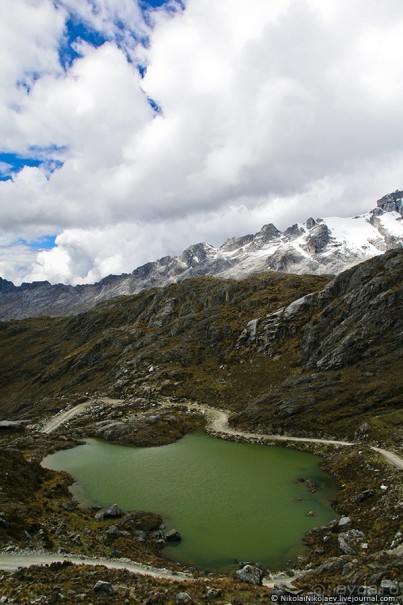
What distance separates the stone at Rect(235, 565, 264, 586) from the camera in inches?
1180

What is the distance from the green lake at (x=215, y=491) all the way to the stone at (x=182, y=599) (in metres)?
10.6

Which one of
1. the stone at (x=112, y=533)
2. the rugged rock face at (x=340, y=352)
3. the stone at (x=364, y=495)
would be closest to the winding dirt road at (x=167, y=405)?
the rugged rock face at (x=340, y=352)

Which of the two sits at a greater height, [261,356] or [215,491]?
[261,356]

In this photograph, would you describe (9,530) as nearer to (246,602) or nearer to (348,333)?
(246,602)

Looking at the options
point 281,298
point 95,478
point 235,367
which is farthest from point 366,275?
point 95,478

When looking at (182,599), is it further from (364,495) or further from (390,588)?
(364,495)

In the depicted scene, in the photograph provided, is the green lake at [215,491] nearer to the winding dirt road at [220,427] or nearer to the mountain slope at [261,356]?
the winding dirt road at [220,427]

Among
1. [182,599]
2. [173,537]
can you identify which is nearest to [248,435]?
[173,537]

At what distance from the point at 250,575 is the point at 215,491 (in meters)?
21.1

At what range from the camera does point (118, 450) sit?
74.4 m

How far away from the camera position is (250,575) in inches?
1194

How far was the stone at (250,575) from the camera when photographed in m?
30.0

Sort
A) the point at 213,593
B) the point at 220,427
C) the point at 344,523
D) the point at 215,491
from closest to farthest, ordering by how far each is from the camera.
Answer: the point at 213,593 < the point at 344,523 < the point at 215,491 < the point at 220,427

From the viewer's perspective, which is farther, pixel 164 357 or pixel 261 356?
pixel 164 357
